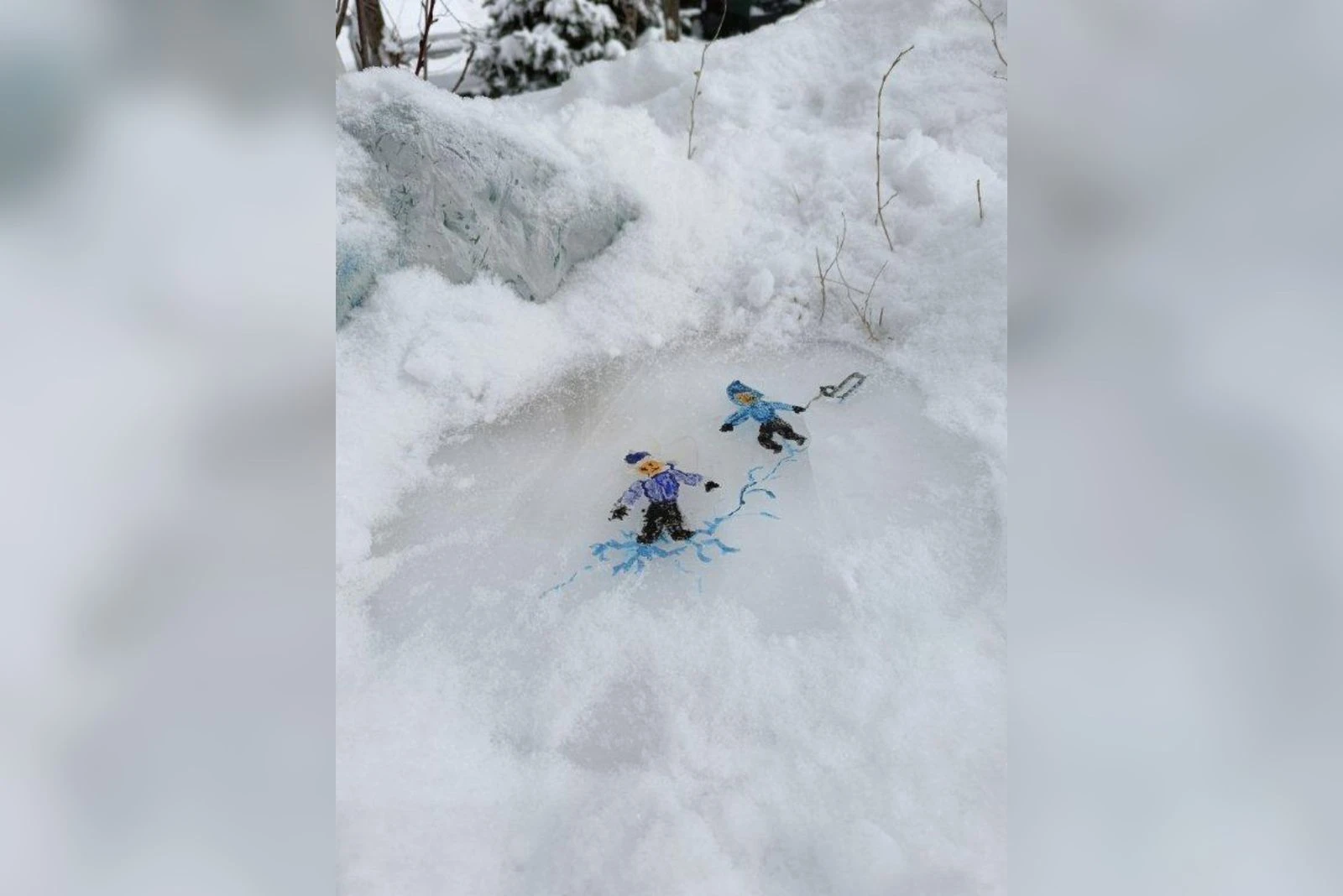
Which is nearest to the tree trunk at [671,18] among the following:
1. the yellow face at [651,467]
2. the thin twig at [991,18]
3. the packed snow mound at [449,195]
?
the thin twig at [991,18]

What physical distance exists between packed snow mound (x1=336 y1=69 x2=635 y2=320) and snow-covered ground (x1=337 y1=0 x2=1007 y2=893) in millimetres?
68

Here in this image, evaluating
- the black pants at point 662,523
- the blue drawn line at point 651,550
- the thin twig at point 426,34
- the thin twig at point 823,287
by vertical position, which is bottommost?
the blue drawn line at point 651,550

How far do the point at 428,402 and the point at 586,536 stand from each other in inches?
20.4

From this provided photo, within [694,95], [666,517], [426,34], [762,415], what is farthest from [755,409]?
[426,34]

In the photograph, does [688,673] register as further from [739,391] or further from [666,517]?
[739,391]

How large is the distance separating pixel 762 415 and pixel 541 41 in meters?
2.89

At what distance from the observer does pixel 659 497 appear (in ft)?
5.03

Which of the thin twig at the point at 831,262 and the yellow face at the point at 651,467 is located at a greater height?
the thin twig at the point at 831,262

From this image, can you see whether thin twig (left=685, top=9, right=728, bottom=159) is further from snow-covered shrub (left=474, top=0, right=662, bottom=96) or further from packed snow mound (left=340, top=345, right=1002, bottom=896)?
snow-covered shrub (left=474, top=0, right=662, bottom=96)

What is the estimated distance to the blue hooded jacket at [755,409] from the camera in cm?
174

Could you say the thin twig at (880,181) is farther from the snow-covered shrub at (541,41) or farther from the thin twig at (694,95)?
the snow-covered shrub at (541,41)

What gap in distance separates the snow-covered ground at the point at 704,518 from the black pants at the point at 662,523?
55 millimetres
